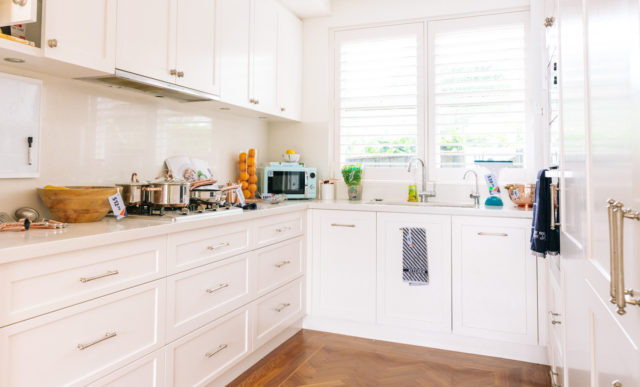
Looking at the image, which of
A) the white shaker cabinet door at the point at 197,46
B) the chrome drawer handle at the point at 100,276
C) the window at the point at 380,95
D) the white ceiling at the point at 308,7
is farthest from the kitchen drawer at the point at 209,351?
the white ceiling at the point at 308,7

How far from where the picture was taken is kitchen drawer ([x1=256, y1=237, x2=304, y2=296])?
250cm

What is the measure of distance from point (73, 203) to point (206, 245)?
60cm

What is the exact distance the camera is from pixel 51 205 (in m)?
1.72

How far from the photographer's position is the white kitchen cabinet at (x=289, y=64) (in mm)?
3387

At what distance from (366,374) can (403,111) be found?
83.1 inches

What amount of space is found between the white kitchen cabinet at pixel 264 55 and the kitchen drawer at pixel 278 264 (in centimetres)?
104

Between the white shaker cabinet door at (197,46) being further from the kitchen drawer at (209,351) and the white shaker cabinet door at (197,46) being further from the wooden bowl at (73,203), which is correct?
the kitchen drawer at (209,351)

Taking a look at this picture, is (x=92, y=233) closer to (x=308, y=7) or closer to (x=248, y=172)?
(x=248, y=172)

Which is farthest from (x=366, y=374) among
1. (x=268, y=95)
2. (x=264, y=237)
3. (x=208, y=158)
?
(x=268, y=95)

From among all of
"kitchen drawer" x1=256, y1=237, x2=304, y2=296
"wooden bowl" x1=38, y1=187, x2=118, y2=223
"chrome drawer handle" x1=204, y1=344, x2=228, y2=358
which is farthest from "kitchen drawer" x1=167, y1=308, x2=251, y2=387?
"wooden bowl" x1=38, y1=187, x2=118, y2=223

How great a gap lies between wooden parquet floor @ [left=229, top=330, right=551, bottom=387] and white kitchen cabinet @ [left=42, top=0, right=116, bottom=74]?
1.76 metres

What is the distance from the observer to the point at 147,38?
6.57 ft

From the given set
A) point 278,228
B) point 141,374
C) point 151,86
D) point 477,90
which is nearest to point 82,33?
point 151,86

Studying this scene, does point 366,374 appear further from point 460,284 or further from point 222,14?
point 222,14
